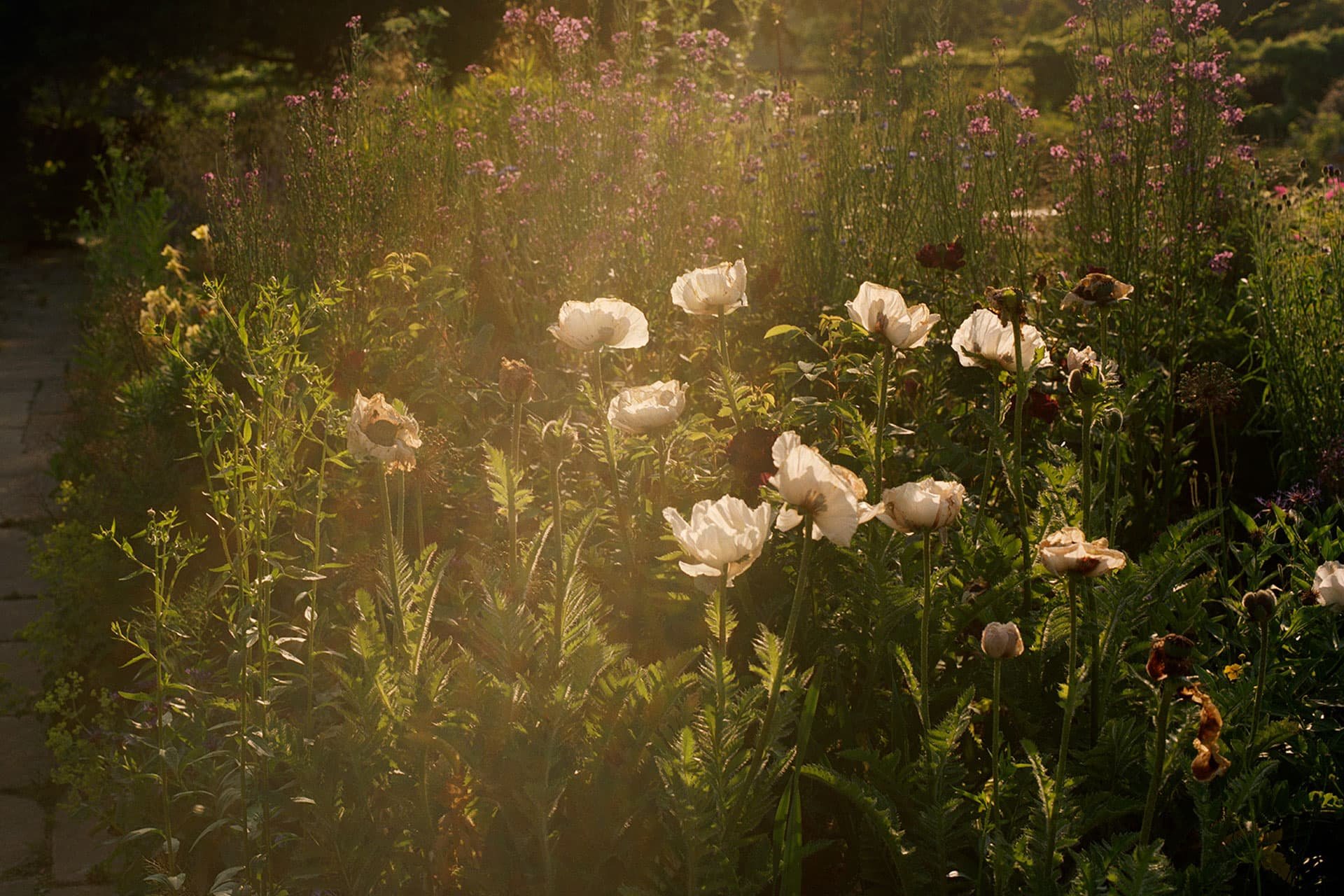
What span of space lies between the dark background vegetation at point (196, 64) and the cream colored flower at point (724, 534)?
816cm

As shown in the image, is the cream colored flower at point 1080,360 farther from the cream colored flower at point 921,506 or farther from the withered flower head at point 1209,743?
the withered flower head at point 1209,743

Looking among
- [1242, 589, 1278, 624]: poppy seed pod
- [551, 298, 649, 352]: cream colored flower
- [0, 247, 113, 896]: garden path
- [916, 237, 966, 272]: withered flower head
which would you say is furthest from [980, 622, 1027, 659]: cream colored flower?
[0, 247, 113, 896]: garden path

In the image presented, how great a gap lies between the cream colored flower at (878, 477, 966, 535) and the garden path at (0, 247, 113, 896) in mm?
1801

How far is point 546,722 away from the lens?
161cm

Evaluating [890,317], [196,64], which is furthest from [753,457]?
[196,64]

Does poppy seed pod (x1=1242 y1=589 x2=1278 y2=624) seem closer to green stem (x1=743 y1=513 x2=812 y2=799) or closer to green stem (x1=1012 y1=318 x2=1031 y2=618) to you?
green stem (x1=1012 y1=318 x2=1031 y2=618)

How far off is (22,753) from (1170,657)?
9.08ft

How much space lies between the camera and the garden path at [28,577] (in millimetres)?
2385

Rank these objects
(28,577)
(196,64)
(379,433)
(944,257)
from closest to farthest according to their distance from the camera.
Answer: (379,433) < (944,257) < (28,577) < (196,64)

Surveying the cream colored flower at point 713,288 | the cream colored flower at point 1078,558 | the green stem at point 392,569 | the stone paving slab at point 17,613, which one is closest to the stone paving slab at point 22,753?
the stone paving slab at point 17,613

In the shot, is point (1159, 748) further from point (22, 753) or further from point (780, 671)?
point (22, 753)

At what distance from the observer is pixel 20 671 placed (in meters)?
3.11

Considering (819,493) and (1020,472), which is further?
(1020,472)

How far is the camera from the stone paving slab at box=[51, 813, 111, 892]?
7.66 feet
